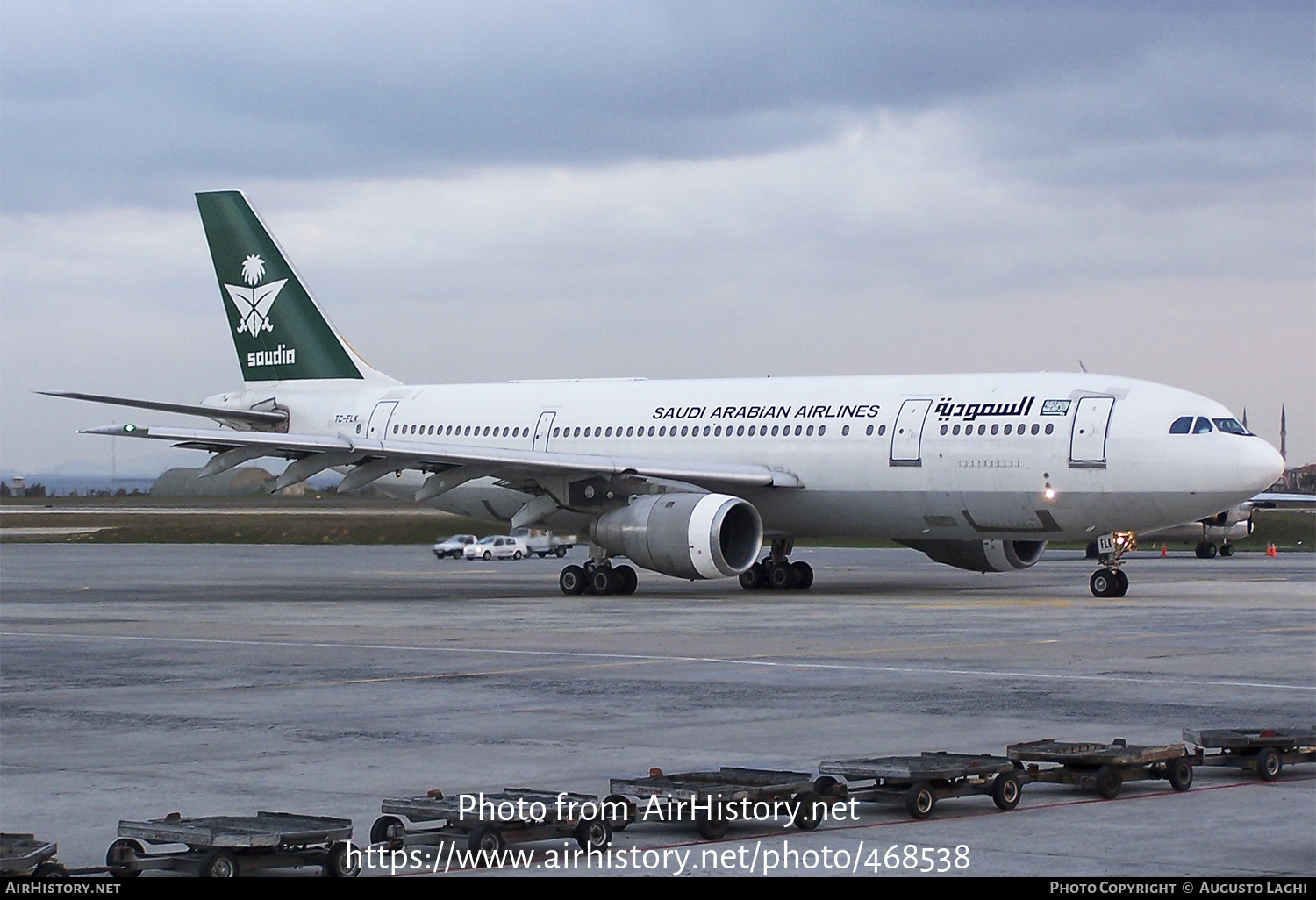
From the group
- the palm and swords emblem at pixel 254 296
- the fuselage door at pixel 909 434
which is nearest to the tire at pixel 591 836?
the fuselage door at pixel 909 434

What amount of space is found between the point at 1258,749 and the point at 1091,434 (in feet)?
58.6

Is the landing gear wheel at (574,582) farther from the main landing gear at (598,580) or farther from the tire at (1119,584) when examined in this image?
the tire at (1119,584)

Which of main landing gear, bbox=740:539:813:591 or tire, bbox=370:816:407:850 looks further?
main landing gear, bbox=740:539:813:591

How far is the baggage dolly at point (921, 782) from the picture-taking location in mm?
9148

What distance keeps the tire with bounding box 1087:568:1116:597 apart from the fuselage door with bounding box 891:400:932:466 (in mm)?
3620

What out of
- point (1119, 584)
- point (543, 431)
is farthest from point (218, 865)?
point (543, 431)

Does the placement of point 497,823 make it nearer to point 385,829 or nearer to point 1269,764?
point 385,829

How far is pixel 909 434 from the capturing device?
29.5m

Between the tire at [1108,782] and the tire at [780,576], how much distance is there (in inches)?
914

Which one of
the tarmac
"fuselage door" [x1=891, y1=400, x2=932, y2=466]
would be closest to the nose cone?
the tarmac

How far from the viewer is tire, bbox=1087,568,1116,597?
1137 inches

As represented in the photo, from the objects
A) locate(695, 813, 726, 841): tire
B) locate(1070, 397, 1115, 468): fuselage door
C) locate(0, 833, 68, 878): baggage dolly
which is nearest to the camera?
locate(0, 833, 68, 878): baggage dolly

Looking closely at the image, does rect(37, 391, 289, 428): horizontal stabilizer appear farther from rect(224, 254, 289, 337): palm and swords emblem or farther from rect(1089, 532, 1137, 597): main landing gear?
rect(1089, 532, 1137, 597): main landing gear
